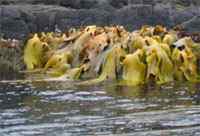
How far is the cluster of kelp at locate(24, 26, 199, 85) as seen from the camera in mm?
12016

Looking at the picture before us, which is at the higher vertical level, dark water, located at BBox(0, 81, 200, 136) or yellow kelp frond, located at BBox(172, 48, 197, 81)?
yellow kelp frond, located at BBox(172, 48, 197, 81)

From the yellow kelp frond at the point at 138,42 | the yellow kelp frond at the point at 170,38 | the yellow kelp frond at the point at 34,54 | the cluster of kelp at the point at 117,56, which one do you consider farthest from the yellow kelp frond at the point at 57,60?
the yellow kelp frond at the point at 170,38

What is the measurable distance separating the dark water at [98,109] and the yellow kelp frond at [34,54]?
85.8 inches

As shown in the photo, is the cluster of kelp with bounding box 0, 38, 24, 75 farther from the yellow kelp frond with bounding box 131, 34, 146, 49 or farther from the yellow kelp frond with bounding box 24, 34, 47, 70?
the yellow kelp frond with bounding box 131, 34, 146, 49

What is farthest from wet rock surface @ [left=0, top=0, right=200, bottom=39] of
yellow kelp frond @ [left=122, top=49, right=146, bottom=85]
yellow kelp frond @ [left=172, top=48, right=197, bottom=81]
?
yellow kelp frond @ [left=122, top=49, right=146, bottom=85]

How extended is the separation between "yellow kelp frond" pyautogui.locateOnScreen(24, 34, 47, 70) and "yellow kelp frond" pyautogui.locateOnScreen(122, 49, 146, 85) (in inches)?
96.4

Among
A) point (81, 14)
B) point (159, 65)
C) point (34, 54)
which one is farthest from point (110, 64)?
point (81, 14)

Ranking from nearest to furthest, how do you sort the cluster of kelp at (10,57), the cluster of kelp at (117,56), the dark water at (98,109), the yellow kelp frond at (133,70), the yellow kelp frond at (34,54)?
1. the dark water at (98,109)
2. the yellow kelp frond at (133,70)
3. the cluster of kelp at (117,56)
4. the cluster of kelp at (10,57)
5. the yellow kelp frond at (34,54)

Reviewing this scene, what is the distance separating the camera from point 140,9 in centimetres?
2252

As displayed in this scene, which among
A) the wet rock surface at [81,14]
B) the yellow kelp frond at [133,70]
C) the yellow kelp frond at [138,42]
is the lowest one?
the yellow kelp frond at [133,70]

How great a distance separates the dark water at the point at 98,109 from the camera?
7.71 metres

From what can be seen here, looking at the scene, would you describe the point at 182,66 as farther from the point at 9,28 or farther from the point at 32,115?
the point at 9,28

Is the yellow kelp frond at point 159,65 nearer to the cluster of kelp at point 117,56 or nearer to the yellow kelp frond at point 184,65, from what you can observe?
the cluster of kelp at point 117,56

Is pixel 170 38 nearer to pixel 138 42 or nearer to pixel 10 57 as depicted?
pixel 138 42
